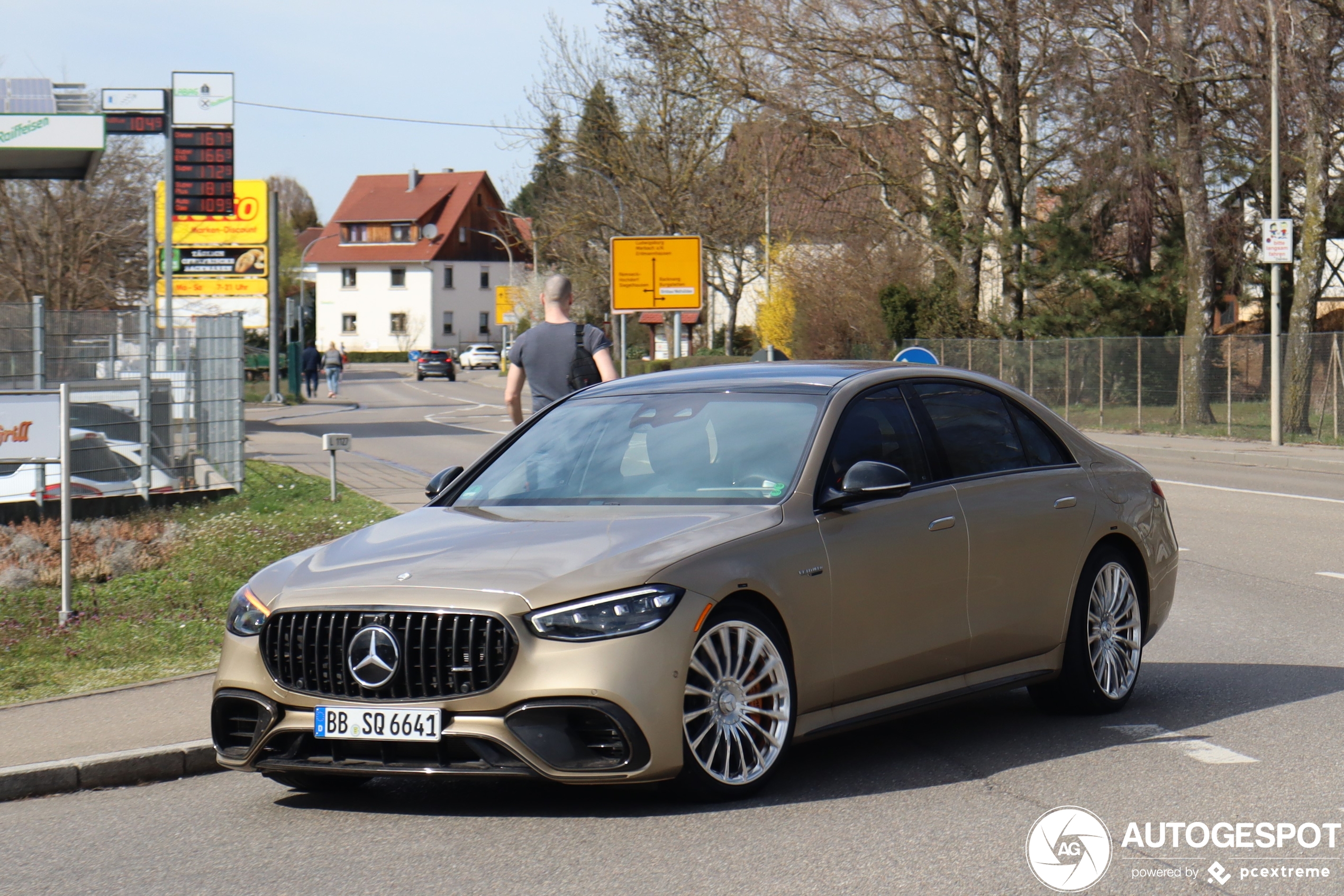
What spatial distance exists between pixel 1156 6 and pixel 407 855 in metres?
28.6

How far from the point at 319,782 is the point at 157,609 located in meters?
4.75

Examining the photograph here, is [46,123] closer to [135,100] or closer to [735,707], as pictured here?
[135,100]

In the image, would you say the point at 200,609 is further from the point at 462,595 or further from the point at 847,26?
the point at 847,26

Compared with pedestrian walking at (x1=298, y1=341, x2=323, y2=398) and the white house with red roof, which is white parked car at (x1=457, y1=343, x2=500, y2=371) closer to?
the white house with red roof

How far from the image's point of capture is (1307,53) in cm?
2642

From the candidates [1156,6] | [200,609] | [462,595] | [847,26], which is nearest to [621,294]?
[847,26]

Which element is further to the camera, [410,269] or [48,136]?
[410,269]

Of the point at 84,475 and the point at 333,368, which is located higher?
the point at 333,368

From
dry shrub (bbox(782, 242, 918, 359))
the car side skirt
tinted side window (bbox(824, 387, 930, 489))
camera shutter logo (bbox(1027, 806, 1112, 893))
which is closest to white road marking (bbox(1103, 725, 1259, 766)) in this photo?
the car side skirt

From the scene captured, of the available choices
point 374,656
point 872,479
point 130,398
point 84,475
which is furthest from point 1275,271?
point 374,656

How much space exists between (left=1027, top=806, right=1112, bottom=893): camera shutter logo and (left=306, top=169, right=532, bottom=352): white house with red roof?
11515 cm

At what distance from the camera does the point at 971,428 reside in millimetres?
6715

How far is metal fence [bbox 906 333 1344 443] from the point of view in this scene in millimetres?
28141

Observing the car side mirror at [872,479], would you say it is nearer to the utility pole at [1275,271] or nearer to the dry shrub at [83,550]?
the dry shrub at [83,550]
